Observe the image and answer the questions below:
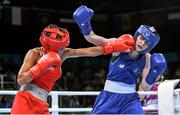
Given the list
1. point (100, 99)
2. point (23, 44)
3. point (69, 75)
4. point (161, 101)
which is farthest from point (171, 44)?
point (100, 99)

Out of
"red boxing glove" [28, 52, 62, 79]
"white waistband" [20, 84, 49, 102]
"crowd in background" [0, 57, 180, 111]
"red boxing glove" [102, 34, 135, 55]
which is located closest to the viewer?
"red boxing glove" [28, 52, 62, 79]

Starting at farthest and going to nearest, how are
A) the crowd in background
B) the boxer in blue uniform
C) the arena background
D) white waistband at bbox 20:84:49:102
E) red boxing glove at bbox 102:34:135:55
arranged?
the arena background → the crowd in background → the boxer in blue uniform → red boxing glove at bbox 102:34:135:55 → white waistband at bbox 20:84:49:102

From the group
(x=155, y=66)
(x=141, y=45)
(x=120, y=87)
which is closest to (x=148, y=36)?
(x=141, y=45)

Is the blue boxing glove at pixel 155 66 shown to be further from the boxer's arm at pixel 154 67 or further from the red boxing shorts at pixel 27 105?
the red boxing shorts at pixel 27 105

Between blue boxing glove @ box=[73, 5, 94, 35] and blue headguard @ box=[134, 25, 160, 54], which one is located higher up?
blue boxing glove @ box=[73, 5, 94, 35]

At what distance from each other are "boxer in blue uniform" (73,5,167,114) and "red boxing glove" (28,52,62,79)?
445 millimetres

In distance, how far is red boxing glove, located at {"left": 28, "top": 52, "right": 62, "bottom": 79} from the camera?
99.9 inches

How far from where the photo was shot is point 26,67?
261 centimetres

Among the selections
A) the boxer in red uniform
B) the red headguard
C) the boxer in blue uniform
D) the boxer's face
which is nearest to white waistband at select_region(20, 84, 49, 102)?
the boxer in red uniform

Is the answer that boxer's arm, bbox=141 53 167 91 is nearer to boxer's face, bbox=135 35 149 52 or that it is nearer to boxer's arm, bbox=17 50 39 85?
boxer's face, bbox=135 35 149 52

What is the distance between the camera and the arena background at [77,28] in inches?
341

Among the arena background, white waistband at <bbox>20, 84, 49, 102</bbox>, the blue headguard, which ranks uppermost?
the arena background

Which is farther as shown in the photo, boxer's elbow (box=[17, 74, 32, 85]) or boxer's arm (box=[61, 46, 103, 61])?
boxer's arm (box=[61, 46, 103, 61])

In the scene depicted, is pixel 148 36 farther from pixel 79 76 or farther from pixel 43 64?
pixel 79 76
